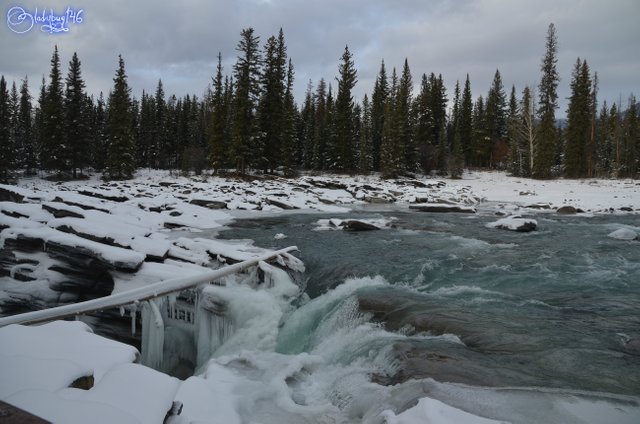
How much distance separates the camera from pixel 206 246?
9609mm

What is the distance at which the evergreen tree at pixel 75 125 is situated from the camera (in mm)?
41875

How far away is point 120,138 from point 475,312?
140ft

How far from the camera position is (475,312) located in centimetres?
698

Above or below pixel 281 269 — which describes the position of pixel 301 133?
above

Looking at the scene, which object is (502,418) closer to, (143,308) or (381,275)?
(143,308)

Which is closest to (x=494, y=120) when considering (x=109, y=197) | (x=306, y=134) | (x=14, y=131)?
(x=306, y=134)

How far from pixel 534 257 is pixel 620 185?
96.6 ft

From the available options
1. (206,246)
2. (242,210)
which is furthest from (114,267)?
(242,210)

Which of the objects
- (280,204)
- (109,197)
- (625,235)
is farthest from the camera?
(280,204)

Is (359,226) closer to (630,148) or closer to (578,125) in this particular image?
(578,125)

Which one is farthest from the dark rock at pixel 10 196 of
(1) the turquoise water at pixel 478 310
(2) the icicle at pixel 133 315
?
(2) the icicle at pixel 133 315

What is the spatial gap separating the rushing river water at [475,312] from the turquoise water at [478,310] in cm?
2

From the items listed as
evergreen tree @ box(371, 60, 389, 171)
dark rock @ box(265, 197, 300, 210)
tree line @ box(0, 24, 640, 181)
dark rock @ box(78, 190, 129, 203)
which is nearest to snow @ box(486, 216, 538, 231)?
dark rock @ box(265, 197, 300, 210)

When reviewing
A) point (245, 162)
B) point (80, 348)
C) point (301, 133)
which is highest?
point (301, 133)
